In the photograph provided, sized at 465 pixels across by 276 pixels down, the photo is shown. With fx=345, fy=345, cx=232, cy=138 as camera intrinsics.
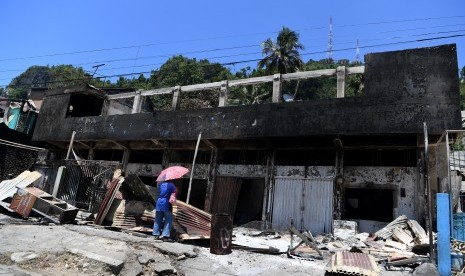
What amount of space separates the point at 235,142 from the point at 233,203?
2600mm

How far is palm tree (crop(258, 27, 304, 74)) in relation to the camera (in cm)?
3541

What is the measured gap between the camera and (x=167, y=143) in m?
16.2

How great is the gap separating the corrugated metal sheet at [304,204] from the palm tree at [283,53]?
2378 cm

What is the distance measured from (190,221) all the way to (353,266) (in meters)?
4.18

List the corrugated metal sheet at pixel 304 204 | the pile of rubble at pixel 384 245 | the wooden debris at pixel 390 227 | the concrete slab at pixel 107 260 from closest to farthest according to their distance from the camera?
the concrete slab at pixel 107 260
the pile of rubble at pixel 384 245
the wooden debris at pixel 390 227
the corrugated metal sheet at pixel 304 204

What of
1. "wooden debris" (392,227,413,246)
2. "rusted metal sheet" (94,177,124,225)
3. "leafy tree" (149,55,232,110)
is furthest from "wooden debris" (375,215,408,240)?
"leafy tree" (149,55,232,110)

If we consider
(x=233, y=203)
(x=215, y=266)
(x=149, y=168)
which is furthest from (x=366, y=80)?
(x=149, y=168)

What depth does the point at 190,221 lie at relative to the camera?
8.52m

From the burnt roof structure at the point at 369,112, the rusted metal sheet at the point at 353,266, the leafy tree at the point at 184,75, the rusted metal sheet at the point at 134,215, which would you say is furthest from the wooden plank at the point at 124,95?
the leafy tree at the point at 184,75

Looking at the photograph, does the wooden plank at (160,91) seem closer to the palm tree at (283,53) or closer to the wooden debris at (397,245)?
the wooden debris at (397,245)

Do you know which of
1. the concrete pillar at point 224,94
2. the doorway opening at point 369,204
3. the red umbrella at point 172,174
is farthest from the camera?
the concrete pillar at point 224,94

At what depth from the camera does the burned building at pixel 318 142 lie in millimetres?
11125

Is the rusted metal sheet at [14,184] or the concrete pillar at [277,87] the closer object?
the rusted metal sheet at [14,184]

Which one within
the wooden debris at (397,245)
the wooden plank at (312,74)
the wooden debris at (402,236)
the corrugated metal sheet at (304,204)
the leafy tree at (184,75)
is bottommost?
the wooden debris at (397,245)
